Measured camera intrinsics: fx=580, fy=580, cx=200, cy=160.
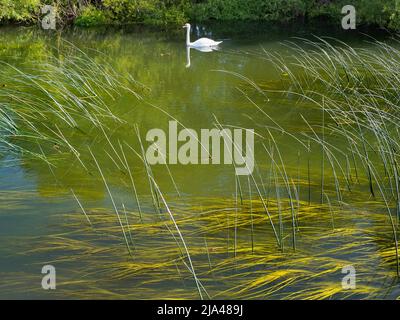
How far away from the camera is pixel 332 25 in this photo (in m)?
16.2

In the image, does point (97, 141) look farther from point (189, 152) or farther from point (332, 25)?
point (332, 25)

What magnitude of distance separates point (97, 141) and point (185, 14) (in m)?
12.1

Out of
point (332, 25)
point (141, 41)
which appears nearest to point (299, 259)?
point (141, 41)

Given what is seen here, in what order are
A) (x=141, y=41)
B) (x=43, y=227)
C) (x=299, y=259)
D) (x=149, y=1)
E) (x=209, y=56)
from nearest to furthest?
1. (x=299, y=259)
2. (x=43, y=227)
3. (x=209, y=56)
4. (x=141, y=41)
5. (x=149, y=1)
